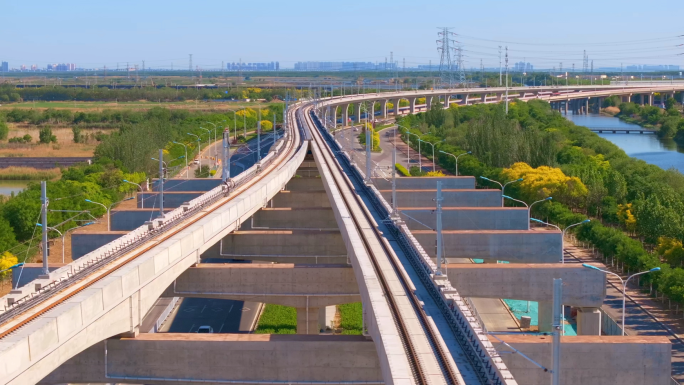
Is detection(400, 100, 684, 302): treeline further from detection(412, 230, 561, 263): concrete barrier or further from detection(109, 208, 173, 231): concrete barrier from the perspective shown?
detection(109, 208, 173, 231): concrete barrier

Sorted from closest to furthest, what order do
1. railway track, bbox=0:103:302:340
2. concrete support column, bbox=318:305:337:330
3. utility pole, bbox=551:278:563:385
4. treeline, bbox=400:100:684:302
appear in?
utility pole, bbox=551:278:563:385 < railway track, bbox=0:103:302:340 < concrete support column, bbox=318:305:337:330 < treeline, bbox=400:100:684:302

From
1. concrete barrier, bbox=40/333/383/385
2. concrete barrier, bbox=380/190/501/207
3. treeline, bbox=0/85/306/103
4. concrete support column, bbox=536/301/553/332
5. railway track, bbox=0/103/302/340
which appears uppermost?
treeline, bbox=0/85/306/103

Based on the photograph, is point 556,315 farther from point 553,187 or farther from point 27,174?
point 27,174

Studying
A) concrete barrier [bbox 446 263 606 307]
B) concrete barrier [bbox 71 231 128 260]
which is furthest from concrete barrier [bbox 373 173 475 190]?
concrete barrier [bbox 446 263 606 307]

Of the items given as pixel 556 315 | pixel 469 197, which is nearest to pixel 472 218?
pixel 469 197

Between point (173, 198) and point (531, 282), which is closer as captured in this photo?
point (531, 282)

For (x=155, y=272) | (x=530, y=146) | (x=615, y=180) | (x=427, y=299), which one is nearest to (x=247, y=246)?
(x=155, y=272)

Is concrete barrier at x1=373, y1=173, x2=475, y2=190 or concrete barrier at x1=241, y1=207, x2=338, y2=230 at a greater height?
concrete barrier at x1=373, y1=173, x2=475, y2=190
